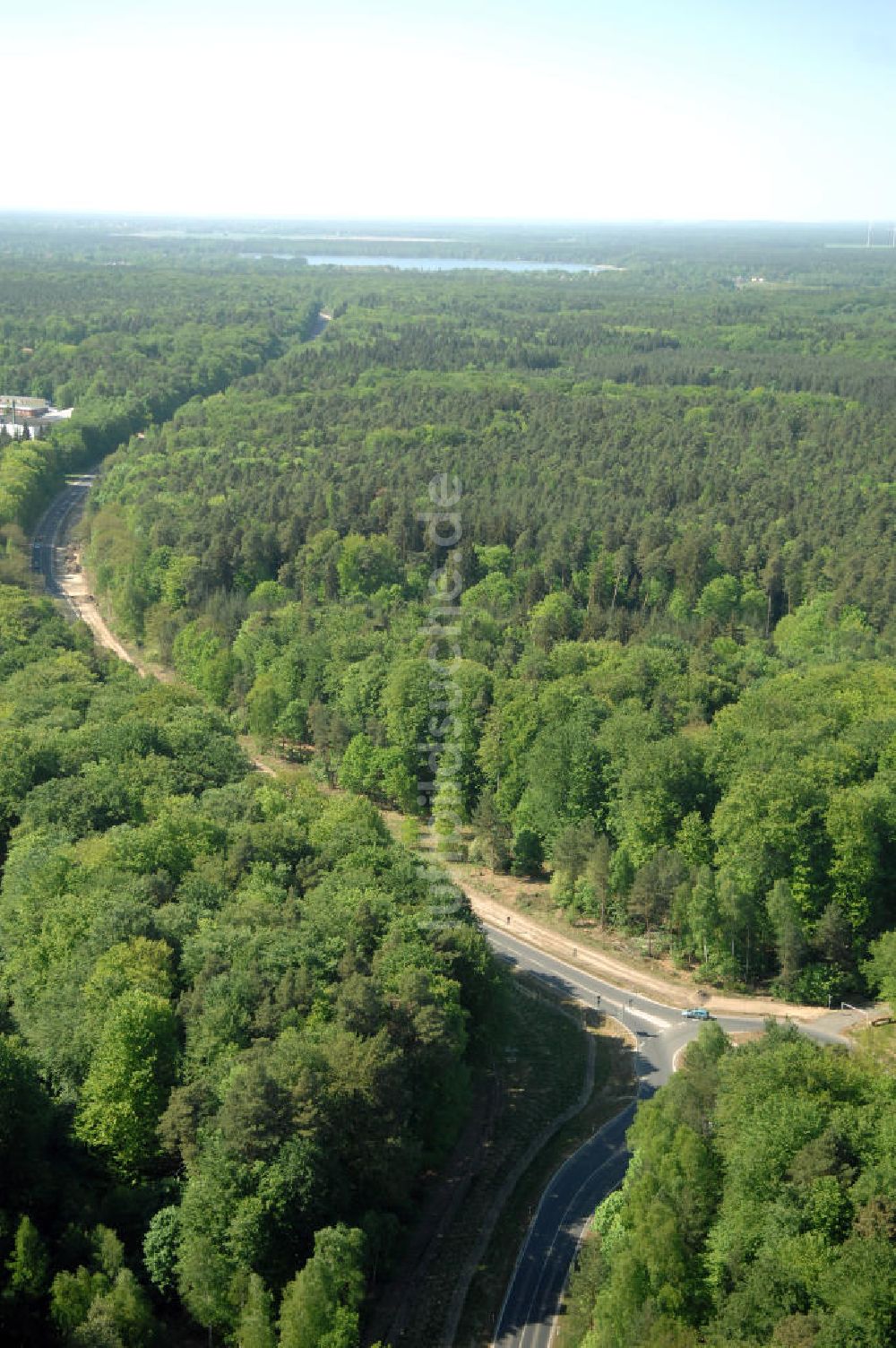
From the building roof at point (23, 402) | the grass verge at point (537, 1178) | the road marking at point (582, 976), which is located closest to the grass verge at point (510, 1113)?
the grass verge at point (537, 1178)

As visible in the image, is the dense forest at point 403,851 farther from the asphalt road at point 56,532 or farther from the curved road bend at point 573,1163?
the asphalt road at point 56,532

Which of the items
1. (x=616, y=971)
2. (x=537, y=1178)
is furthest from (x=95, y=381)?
(x=537, y=1178)

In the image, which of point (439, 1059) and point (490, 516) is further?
point (490, 516)

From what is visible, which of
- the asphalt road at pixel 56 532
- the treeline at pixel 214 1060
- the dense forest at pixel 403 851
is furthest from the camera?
the asphalt road at pixel 56 532

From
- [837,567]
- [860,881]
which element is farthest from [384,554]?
[860,881]

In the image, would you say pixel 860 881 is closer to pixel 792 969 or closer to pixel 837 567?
pixel 792 969

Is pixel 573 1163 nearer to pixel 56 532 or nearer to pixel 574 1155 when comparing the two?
pixel 574 1155

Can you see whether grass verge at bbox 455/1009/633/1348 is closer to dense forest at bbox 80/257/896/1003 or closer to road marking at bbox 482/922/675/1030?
road marking at bbox 482/922/675/1030
